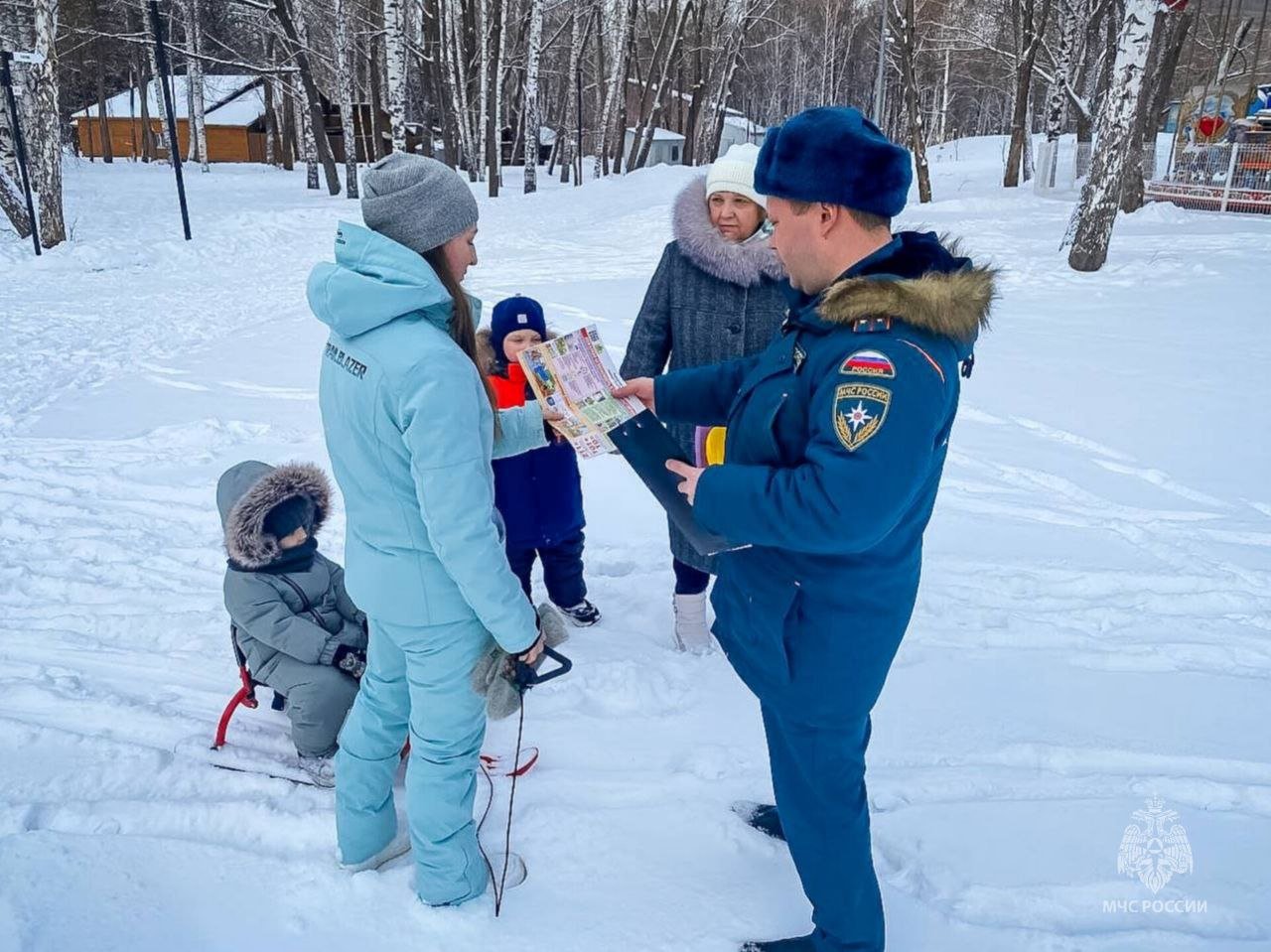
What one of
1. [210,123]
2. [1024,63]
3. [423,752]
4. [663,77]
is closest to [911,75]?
[1024,63]

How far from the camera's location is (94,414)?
241 inches

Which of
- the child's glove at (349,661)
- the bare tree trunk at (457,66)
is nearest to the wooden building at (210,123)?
the bare tree trunk at (457,66)

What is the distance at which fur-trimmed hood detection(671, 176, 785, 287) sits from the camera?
9.92 ft

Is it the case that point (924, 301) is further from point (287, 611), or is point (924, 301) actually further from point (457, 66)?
point (457, 66)

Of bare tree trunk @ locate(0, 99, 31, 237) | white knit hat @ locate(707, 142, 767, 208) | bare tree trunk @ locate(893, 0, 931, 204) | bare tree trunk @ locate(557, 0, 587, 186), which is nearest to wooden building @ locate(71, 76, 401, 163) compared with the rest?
bare tree trunk @ locate(557, 0, 587, 186)

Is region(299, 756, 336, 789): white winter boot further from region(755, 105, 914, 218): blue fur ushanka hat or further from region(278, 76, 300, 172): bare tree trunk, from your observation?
region(278, 76, 300, 172): bare tree trunk

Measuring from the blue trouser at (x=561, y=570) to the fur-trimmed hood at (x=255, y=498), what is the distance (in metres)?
0.97

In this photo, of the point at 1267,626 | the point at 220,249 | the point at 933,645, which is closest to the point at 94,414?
the point at 933,645

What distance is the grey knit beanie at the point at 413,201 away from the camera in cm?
185

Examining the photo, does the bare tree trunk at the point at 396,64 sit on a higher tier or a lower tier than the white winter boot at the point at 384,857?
higher

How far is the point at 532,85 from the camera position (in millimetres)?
20672

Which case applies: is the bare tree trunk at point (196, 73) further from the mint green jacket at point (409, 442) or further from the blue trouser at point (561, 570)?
the mint green jacket at point (409, 442)

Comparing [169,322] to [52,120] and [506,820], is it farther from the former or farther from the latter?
[506,820]

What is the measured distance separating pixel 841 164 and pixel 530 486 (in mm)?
2098
